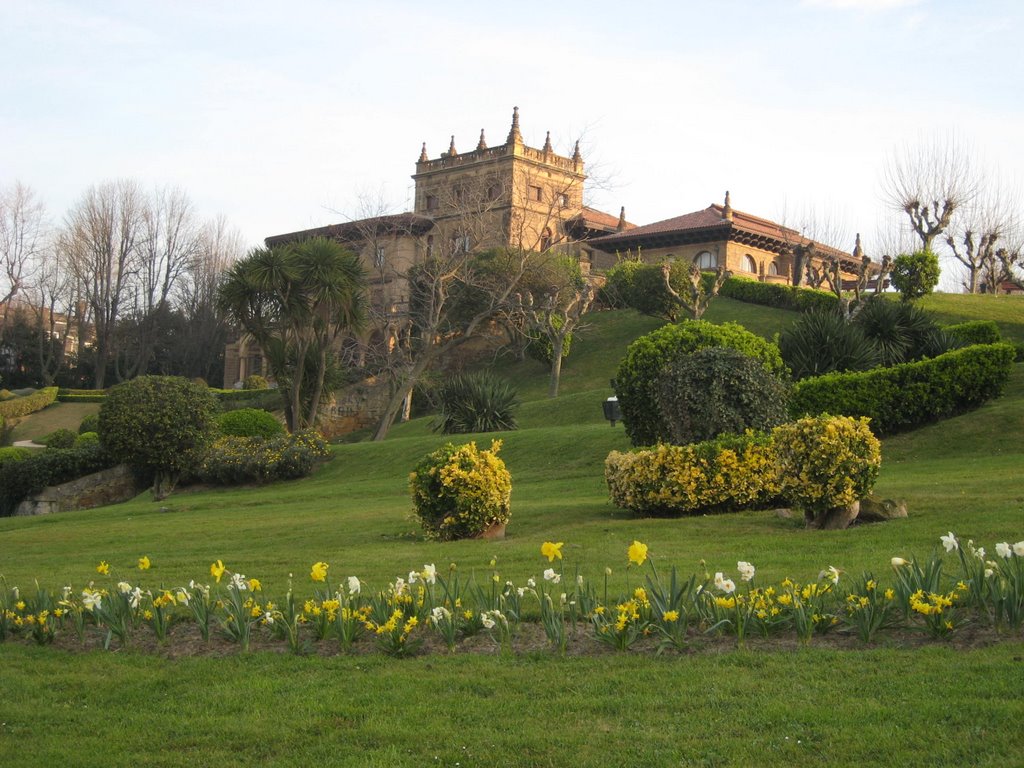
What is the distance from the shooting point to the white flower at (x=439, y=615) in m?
6.64

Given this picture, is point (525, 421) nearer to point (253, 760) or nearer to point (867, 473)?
point (867, 473)

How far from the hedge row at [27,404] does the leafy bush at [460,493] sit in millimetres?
Result: 47214

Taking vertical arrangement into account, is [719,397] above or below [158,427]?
above

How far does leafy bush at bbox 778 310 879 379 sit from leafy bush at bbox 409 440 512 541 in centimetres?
1161

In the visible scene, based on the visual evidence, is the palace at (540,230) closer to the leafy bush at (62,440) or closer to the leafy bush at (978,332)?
the leafy bush at (62,440)

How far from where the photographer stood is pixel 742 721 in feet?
16.5

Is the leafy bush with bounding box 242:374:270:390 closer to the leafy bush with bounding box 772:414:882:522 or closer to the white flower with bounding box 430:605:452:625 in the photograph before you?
the leafy bush with bounding box 772:414:882:522

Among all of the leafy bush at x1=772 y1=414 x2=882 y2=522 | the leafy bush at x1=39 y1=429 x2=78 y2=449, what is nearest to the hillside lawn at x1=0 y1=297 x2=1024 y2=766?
the leafy bush at x1=772 y1=414 x2=882 y2=522

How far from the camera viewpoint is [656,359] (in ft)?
57.4

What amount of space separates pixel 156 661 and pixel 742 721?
151 inches

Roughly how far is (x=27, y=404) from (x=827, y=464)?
53827mm

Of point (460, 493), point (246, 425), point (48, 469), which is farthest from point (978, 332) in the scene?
point (48, 469)

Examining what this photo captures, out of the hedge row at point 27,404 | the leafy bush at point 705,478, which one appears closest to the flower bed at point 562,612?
the leafy bush at point 705,478

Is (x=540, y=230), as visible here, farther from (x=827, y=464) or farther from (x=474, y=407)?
(x=827, y=464)
